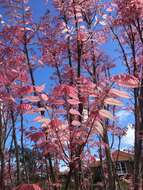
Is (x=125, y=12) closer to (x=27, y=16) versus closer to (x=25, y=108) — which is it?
(x=27, y=16)

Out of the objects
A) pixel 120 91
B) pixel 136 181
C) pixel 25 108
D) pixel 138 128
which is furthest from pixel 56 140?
pixel 138 128

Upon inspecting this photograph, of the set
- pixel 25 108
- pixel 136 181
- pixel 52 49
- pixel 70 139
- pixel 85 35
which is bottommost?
pixel 136 181

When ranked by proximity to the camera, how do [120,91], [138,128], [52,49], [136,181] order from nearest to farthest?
[120,91], [136,181], [138,128], [52,49]

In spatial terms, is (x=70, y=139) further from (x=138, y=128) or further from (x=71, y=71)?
(x=71, y=71)

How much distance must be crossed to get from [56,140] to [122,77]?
2.66 ft

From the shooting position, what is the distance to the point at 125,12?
9.46 metres

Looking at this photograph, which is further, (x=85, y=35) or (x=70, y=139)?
(x=85, y=35)

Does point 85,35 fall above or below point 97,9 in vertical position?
Answer: below

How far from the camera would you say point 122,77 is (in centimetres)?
284

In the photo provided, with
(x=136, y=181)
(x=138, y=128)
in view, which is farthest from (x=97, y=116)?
(x=138, y=128)

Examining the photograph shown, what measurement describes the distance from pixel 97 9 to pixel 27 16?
1.81 metres

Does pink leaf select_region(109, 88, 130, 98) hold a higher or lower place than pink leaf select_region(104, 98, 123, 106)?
higher

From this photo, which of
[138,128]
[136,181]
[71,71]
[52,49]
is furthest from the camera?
[52,49]

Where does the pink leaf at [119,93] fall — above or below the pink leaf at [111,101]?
above
